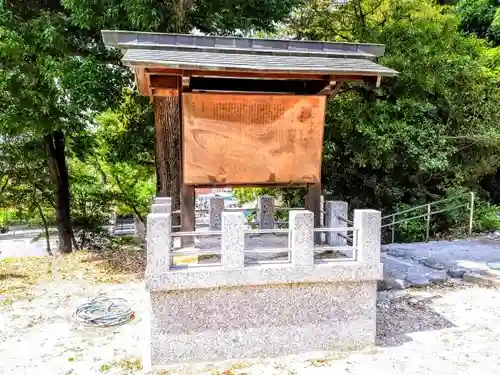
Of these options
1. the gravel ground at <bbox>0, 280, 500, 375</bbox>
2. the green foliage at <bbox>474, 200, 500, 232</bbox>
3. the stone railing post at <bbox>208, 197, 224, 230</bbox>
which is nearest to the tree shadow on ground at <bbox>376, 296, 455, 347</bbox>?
the gravel ground at <bbox>0, 280, 500, 375</bbox>

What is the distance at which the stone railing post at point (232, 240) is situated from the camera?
5086 mm

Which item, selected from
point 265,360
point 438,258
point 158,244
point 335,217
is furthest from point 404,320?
point 158,244

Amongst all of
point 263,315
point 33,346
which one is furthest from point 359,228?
point 33,346

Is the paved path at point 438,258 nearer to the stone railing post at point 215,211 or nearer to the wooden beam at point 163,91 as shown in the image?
the stone railing post at point 215,211

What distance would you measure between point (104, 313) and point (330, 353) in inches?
145

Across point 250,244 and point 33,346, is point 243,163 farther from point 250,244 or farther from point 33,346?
point 33,346

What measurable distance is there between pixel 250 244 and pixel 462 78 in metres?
9.26

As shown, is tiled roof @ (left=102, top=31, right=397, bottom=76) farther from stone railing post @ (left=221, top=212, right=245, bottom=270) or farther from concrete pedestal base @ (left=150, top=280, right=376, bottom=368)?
concrete pedestal base @ (left=150, top=280, right=376, bottom=368)

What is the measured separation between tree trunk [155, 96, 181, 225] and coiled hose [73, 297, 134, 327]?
248 cm

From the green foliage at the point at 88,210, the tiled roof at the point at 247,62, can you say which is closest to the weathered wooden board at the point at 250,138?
the tiled roof at the point at 247,62

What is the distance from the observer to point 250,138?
6.00 metres

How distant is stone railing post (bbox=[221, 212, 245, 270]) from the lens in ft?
16.7

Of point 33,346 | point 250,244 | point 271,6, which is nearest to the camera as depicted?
point 33,346

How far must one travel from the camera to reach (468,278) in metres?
8.13
